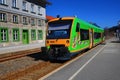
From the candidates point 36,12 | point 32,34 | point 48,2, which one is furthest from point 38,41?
point 48,2

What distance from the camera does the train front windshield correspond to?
1398cm

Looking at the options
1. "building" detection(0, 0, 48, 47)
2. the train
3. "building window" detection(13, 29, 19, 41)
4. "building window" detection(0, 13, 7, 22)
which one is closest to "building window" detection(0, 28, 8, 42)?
"building" detection(0, 0, 48, 47)

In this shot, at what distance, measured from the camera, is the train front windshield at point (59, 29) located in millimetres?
13980

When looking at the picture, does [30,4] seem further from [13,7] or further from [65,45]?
[65,45]

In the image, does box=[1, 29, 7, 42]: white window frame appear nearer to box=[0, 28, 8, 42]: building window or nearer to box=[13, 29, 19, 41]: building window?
box=[0, 28, 8, 42]: building window

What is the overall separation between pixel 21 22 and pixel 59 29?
71.9ft

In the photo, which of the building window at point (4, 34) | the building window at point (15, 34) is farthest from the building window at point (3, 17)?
the building window at point (15, 34)

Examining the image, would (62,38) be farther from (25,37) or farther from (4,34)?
(25,37)

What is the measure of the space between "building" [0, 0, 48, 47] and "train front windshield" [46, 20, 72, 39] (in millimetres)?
16501

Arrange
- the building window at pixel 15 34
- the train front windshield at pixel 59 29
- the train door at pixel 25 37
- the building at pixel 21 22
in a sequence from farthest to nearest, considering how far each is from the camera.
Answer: the train door at pixel 25 37 → the building window at pixel 15 34 → the building at pixel 21 22 → the train front windshield at pixel 59 29

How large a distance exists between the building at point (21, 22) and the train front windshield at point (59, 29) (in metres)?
16.5

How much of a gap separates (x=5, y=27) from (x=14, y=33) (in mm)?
2919

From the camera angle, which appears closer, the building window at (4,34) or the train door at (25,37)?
the building window at (4,34)

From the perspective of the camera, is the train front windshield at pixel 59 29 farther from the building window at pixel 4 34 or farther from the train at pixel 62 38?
Result: the building window at pixel 4 34
